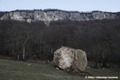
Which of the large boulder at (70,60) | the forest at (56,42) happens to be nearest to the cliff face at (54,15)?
the forest at (56,42)

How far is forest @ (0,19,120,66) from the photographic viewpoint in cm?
3257

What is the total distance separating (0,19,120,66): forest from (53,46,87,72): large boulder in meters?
13.9

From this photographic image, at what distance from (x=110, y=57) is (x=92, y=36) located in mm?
16798

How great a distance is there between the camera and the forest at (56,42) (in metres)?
32.6

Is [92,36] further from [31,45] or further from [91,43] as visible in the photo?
[31,45]

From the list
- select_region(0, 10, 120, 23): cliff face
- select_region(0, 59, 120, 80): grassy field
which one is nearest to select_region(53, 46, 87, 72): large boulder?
select_region(0, 59, 120, 80): grassy field

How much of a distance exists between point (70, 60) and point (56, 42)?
32.3 m

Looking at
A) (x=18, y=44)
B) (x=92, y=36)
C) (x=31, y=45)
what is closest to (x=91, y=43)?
(x=92, y=36)

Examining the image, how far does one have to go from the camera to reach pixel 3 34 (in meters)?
42.4

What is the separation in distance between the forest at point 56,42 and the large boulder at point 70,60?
1385cm

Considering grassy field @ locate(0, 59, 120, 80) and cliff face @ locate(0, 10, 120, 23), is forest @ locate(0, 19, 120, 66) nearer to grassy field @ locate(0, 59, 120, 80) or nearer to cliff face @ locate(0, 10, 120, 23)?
grassy field @ locate(0, 59, 120, 80)

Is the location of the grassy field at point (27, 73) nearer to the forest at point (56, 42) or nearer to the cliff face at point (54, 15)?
the forest at point (56, 42)

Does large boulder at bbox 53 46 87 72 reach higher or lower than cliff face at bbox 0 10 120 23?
lower

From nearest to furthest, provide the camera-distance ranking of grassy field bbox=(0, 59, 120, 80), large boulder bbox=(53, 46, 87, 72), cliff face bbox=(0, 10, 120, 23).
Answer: grassy field bbox=(0, 59, 120, 80)
large boulder bbox=(53, 46, 87, 72)
cliff face bbox=(0, 10, 120, 23)
